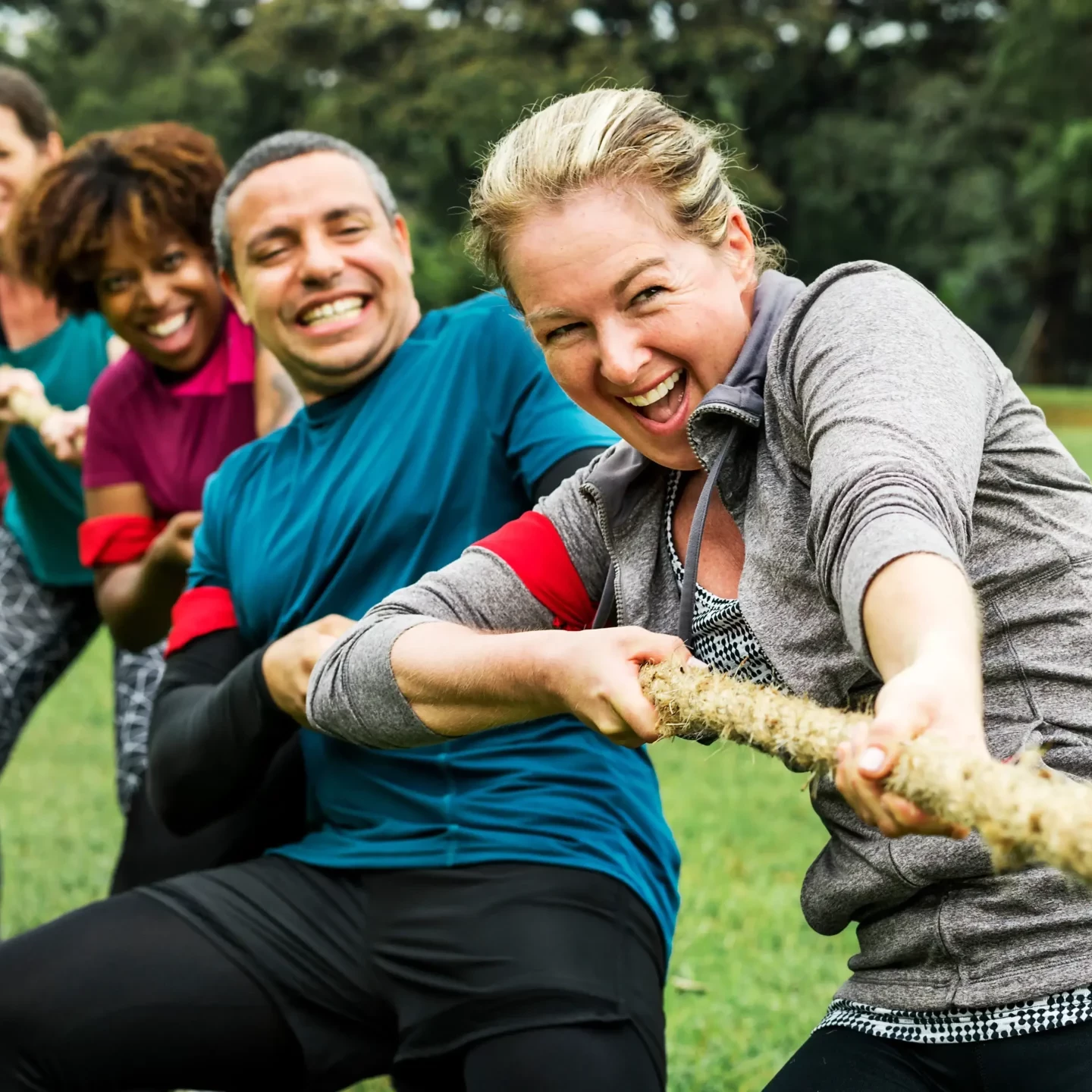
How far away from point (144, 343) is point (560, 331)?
2.14 meters

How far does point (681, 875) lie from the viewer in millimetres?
5504

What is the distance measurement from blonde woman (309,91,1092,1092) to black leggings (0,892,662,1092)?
22.2 inches

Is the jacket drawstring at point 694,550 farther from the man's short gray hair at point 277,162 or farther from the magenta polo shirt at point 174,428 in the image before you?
the magenta polo shirt at point 174,428

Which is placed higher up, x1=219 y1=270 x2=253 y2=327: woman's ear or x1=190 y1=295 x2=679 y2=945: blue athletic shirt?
x1=219 y1=270 x2=253 y2=327: woman's ear

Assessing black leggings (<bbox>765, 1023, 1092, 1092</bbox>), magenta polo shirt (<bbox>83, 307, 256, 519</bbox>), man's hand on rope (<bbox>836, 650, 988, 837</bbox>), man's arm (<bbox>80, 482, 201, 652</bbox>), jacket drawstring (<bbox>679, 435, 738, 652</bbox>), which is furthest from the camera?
magenta polo shirt (<bbox>83, 307, 256, 519</bbox>)

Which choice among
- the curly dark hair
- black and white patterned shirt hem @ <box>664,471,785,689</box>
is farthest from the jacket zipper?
the curly dark hair

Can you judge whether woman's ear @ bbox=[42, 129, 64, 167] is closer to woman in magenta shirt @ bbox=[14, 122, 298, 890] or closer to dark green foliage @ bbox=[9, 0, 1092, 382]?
woman in magenta shirt @ bbox=[14, 122, 298, 890]

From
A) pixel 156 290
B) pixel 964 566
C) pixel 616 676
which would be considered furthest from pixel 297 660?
pixel 156 290

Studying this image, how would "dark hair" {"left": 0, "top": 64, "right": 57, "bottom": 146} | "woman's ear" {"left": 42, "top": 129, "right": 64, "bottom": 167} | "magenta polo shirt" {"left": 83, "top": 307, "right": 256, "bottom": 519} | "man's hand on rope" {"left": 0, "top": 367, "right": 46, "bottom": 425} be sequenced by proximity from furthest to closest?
"woman's ear" {"left": 42, "top": 129, "right": 64, "bottom": 167}
"dark hair" {"left": 0, "top": 64, "right": 57, "bottom": 146}
"man's hand on rope" {"left": 0, "top": 367, "right": 46, "bottom": 425}
"magenta polo shirt" {"left": 83, "top": 307, "right": 256, "bottom": 519}

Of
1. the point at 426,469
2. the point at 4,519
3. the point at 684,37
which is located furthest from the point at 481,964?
the point at 684,37

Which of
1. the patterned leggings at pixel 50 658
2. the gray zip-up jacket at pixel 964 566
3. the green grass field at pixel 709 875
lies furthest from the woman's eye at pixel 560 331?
the patterned leggings at pixel 50 658

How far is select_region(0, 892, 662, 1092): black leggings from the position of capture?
266 centimetres

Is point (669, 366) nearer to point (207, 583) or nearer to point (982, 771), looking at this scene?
point (982, 771)

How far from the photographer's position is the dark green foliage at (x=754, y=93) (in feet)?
97.8
